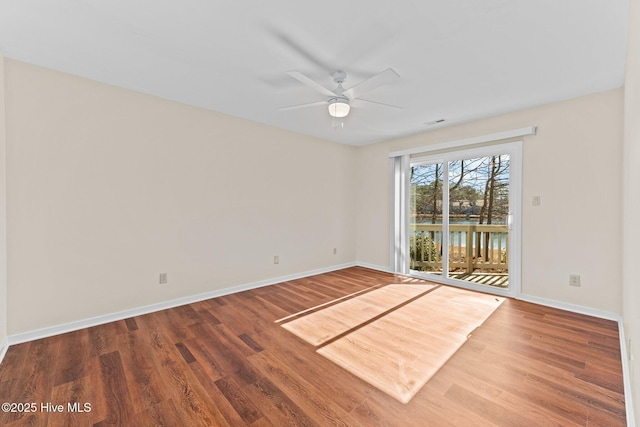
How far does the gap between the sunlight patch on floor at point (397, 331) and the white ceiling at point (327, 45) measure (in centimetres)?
241

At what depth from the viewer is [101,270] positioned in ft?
8.90

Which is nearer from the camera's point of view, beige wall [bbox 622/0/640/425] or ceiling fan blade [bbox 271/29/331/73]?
beige wall [bbox 622/0/640/425]

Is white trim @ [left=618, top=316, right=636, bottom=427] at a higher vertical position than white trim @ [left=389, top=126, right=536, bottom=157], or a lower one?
lower

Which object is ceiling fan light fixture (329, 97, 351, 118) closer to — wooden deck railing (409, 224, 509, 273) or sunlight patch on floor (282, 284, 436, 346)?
sunlight patch on floor (282, 284, 436, 346)

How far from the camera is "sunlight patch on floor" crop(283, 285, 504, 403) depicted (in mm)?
1939

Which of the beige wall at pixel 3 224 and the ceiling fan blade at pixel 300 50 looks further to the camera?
the beige wall at pixel 3 224

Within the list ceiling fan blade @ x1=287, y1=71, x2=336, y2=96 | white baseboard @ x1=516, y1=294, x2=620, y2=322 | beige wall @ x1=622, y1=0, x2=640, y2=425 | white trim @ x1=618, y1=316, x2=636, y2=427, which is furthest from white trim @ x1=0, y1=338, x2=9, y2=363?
white baseboard @ x1=516, y1=294, x2=620, y2=322

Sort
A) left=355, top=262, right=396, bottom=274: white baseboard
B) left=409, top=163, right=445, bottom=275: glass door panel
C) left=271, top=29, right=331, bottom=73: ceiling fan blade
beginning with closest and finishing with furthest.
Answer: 1. left=271, top=29, right=331, bottom=73: ceiling fan blade
2. left=409, top=163, right=445, bottom=275: glass door panel
3. left=355, top=262, right=396, bottom=274: white baseboard

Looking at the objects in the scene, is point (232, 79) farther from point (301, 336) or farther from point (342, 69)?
point (301, 336)

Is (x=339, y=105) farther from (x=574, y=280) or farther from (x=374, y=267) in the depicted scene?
(x=374, y=267)

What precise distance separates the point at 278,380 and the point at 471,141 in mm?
3792

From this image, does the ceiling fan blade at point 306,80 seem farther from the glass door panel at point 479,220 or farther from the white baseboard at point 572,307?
the white baseboard at point 572,307

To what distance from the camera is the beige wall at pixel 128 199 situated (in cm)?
236

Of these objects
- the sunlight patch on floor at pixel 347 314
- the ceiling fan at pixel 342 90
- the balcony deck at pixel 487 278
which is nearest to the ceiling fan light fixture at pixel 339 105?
the ceiling fan at pixel 342 90
